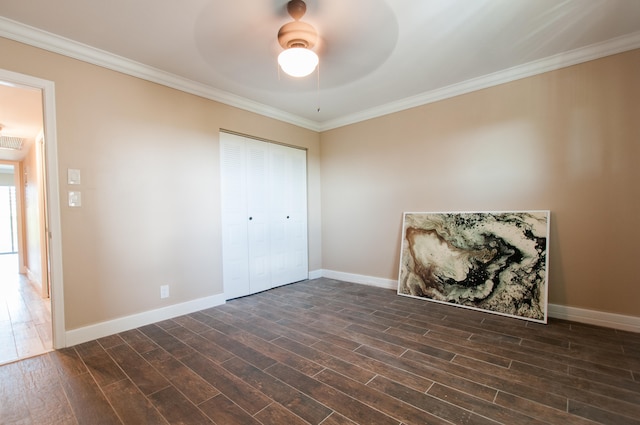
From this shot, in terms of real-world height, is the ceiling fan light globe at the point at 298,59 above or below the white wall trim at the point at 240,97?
below

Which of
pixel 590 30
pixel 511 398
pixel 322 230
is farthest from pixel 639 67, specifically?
pixel 322 230

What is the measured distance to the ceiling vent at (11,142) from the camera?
4542 millimetres

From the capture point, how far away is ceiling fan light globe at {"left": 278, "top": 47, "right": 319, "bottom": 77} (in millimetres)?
2105

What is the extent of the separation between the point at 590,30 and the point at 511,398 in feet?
9.75

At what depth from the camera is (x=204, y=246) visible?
3.28 metres

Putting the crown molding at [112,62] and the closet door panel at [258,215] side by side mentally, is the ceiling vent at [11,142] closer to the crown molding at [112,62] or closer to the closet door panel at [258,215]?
the crown molding at [112,62]

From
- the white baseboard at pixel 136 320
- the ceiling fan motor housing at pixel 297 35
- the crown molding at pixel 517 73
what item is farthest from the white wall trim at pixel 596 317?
the white baseboard at pixel 136 320

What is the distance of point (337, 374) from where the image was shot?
1917 mm

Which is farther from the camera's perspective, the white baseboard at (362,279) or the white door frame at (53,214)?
the white baseboard at (362,279)

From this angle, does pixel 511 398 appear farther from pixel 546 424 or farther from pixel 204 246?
pixel 204 246

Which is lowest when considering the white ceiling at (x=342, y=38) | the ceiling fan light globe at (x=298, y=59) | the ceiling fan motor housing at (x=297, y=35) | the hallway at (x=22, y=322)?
the hallway at (x=22, y=322)

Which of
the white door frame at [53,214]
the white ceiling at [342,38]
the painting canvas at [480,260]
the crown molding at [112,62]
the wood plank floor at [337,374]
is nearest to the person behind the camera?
the wood plank floor at [337,374]

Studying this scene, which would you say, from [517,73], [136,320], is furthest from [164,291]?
[517,73]

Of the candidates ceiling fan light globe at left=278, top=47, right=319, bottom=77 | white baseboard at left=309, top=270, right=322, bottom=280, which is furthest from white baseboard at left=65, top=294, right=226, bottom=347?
ceiling fan light globe at left=278, top=47, right=319, bottom=77
